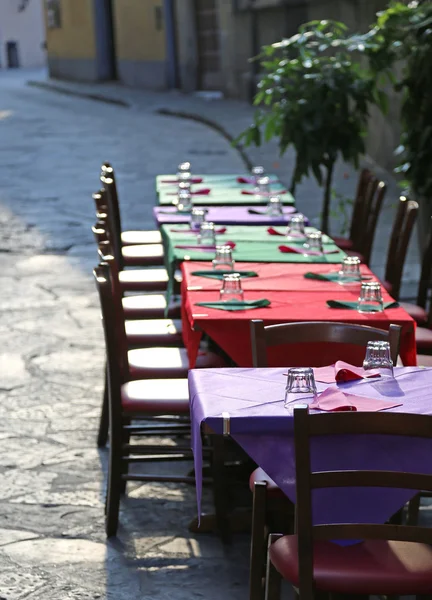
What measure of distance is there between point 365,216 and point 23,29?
1596 inches

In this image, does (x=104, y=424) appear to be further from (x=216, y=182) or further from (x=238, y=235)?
(x=216, y=182)

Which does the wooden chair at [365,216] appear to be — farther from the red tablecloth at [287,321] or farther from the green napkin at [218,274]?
the red tablecloth at [287,321]

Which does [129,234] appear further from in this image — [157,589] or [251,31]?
[251,31]

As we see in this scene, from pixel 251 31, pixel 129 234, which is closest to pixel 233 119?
pixel 251 31

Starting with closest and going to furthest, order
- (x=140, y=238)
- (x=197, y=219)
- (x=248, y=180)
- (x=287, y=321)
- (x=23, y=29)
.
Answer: (x=287, y=321), (x=197, y=219), (x=140, y=238), (x=248, y=180), (x=23, y=29)

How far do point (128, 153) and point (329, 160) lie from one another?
27.6ft

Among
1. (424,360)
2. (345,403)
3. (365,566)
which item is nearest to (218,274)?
(424,360)

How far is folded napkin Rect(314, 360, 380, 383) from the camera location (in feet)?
11.9

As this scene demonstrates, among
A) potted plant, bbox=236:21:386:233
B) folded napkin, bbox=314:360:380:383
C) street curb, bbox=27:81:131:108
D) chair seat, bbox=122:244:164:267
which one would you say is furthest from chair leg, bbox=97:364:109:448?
street curb, bbox=27:81:131:108

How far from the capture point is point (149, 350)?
5.21m

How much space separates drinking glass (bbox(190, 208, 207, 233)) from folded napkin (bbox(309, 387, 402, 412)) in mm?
2966

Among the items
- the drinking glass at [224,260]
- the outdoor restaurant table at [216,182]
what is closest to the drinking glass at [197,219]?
the drinking glass at [224,260]

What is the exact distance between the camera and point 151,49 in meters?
26.8

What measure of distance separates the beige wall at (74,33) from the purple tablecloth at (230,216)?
77.1 ft
